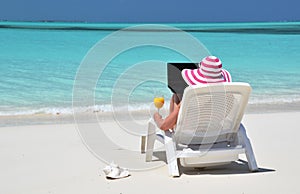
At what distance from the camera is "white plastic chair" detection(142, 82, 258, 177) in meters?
4.66

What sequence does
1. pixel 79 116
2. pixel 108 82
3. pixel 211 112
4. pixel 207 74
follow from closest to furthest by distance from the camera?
1. pixel 207 74
2. pixel 211 112
3. pixel 79 116
4. pixel 108 82

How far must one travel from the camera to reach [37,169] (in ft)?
17.2

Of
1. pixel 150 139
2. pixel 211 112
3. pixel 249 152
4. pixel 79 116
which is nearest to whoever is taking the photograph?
pixel 211 112

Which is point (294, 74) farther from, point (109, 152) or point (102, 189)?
point (102, 189)

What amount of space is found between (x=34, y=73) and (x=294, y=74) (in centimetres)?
910

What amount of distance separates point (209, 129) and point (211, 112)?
0.58 feet

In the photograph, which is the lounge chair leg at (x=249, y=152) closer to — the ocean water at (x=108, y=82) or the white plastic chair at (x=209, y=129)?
the white plastic chair at (x=209, y=129)

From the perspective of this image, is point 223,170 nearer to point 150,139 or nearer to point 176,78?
point 150,139

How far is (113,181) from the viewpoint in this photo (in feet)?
15.4

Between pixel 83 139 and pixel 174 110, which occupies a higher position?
pixel 83 139

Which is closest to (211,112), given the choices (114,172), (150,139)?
(150,139)

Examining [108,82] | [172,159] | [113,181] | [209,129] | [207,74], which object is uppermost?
[108,82]

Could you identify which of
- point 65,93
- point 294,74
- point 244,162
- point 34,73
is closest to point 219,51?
point 294,74

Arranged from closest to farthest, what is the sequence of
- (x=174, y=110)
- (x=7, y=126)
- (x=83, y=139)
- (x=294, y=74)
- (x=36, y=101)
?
(x=174, y=110), (x=83, y=139), (x=7, y=126), (x=36, y=101), (x=294, y=74)
